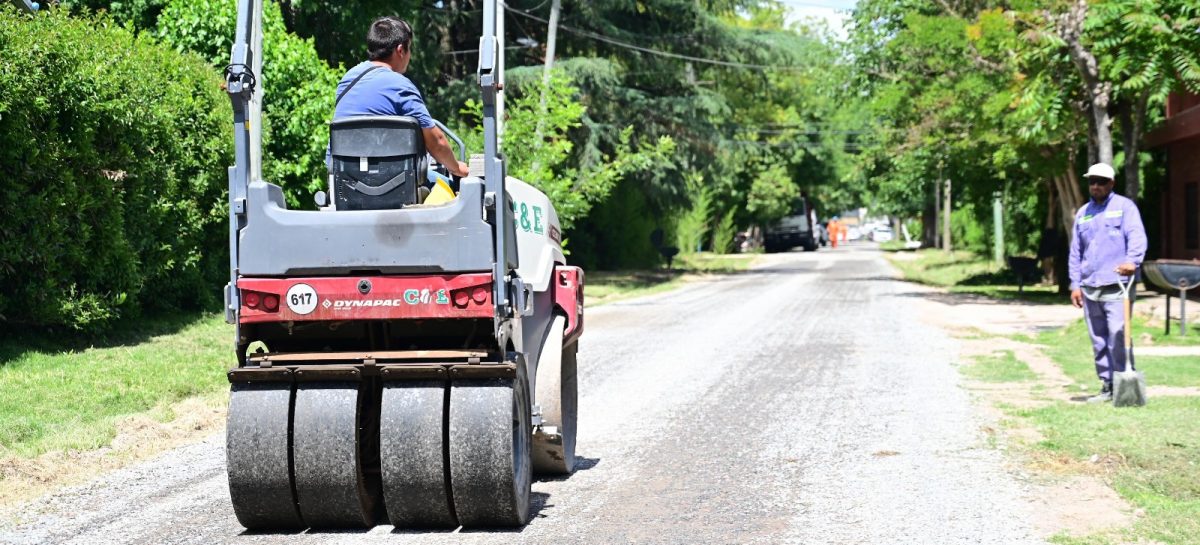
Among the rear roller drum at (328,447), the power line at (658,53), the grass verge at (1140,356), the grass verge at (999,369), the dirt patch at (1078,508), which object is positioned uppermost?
the power line at (658,53)

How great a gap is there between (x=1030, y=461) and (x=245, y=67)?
16.8 ft

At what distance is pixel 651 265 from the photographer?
43.8 metres

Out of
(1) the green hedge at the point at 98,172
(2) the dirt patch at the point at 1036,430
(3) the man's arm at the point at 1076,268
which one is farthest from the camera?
(1) the green hedge at the point at 98,172

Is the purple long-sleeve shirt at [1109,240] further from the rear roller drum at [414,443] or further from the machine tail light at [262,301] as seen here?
the machine tail light at [262,301]

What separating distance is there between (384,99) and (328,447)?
1.63 meters

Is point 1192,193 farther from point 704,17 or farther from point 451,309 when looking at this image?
point 451,309

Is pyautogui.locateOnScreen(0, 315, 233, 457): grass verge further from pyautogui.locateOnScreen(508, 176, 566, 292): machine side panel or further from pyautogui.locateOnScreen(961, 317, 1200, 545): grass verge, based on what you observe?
pyautogui.locateOnScreen(961, 317, 1200, 545): grass verge

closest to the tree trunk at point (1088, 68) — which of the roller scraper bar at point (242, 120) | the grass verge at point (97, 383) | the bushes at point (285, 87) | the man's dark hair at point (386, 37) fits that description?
the bushes at point (285, 87)

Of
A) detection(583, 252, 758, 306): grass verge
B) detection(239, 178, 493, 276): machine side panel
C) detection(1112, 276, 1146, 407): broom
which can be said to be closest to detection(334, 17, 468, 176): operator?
detection(239, 178, 493, 276): machine side panel

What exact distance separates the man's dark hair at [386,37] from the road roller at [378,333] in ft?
1.53

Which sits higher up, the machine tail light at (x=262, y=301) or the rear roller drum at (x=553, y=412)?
the machine tail light at (x=262, y=301)

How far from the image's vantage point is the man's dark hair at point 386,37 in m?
6.15

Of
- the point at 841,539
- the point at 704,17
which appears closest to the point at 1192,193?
the point at 704,17

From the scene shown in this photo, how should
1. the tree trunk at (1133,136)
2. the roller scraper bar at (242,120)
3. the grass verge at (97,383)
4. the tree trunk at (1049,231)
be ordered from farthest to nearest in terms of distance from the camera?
the tree trunk at (1049,231) < the tree trunk at (1133,136) < the grass verge at (97,383) < the roller scraper bar at (242,120)
